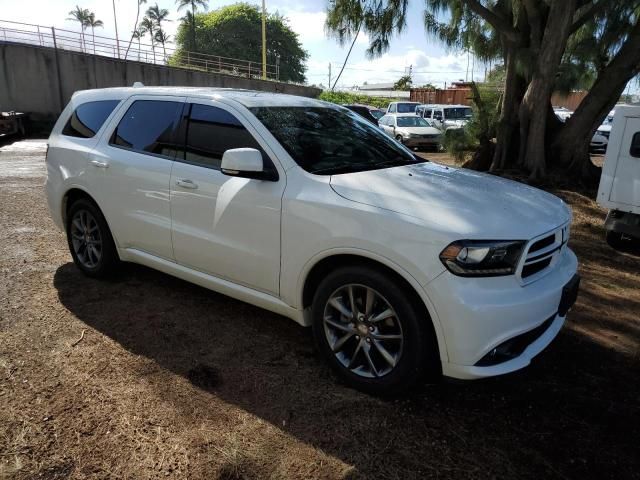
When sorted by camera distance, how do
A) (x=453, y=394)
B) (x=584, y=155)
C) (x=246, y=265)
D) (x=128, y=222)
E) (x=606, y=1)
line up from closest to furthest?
1. (x=453, y=394)
2. (x=246, y=265)
3. (x=128, y=222)
4. (x=606, y=1)
5. (x=584, y=155)

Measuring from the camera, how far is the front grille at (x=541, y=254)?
265cm

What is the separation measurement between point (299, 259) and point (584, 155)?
29.7 feet

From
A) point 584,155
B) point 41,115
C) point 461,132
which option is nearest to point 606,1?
point 584,155

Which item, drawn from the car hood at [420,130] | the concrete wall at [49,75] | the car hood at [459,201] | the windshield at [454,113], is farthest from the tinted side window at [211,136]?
the concrete wall at [49,75]

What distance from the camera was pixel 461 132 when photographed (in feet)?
38.5

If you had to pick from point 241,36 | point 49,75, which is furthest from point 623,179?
point 241,36

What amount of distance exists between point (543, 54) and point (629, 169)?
11.8ft

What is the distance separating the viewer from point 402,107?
2200 cm

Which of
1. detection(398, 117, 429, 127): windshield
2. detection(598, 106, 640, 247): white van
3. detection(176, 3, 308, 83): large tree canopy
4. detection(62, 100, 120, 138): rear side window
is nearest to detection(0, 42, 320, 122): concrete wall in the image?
detection(398, 117, 429, 127): windshield

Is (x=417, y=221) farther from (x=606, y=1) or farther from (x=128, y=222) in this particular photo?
(x=606, y=1)

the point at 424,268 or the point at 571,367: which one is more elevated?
the point at 424,268

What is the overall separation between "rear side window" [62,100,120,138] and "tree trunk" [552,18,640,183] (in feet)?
28.7

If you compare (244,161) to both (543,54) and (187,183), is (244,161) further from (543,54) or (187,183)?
(543,54)

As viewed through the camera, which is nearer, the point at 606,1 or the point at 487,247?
the point at 487,247
